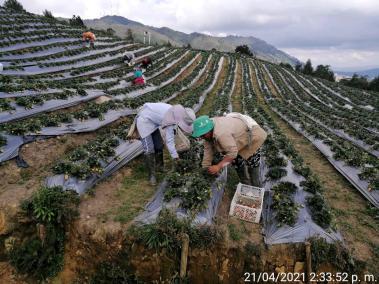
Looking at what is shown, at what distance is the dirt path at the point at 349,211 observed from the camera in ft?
17.7

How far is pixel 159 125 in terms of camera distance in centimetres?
653

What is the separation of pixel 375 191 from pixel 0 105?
424 inches

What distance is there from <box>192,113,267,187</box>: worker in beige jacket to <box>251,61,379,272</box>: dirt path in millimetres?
2236

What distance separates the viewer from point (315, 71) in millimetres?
63594

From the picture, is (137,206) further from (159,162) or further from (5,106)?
(5,106)

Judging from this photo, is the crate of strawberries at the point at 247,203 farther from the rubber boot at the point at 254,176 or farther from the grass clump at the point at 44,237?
Result: the grass clump at the point at 44,237

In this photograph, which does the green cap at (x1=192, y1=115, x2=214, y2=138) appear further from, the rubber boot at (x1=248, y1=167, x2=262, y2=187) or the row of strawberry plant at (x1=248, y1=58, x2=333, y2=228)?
the row of strawberry plant at (x1=248, y1=58, x2=333, y2=228)

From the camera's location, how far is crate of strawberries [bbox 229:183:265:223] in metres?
5.61

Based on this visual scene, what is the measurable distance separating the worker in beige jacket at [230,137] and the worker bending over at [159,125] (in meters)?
0.70

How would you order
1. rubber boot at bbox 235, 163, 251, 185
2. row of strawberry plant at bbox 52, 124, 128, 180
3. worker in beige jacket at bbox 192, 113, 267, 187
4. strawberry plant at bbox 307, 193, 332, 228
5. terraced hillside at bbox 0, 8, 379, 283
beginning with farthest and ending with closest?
1. rubber boot at bbox 235, 163, 251, 185
2. row of strawberry plant at bbox 52, 124, 128, 180
3. strawberry plant at bbox 307, 193, 332, 228
4. worker in beige jacket at bbox 192, 113, 267, 187
5. terraced hillside at bbox 0, 8, 379, 283

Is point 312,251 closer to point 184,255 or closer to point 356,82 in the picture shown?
point 184,255

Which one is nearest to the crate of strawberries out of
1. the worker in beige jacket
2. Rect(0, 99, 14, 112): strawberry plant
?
the worker in beige jacket

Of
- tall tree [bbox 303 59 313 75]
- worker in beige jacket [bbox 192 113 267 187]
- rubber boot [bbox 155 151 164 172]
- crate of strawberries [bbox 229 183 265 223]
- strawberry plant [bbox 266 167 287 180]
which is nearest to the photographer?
worker in beige jacket [bbox 192 113 267 187]

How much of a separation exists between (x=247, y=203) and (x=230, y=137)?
1.72 metres
